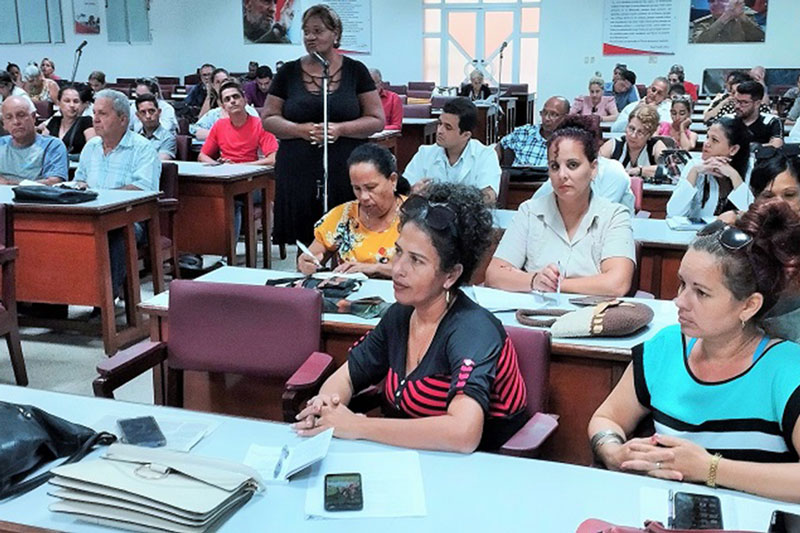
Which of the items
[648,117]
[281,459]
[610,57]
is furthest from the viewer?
[610,57]

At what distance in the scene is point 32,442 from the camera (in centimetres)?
162

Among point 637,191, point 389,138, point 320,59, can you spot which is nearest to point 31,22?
point 389,138

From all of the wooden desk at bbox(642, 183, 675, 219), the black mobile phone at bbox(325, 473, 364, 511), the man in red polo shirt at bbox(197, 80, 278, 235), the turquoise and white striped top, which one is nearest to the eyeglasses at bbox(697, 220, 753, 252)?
the turquoise and white striped top

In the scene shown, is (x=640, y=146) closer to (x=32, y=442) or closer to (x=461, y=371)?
(x=461, y=371)

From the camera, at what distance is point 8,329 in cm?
356

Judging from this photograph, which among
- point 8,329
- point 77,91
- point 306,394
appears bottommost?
point 8,329

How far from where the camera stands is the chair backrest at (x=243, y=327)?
2.40 metres

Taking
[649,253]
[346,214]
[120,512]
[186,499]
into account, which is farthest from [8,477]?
[649,253]

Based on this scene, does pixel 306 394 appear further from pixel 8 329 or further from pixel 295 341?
pixel 8 329

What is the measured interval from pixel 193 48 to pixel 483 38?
5320mm

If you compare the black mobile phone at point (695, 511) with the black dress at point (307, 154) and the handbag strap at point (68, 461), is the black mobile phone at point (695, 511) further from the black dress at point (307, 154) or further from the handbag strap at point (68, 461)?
the black dress at point (307, 154)

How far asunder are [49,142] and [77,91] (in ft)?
5.94

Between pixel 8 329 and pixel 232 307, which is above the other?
pixel 232 307

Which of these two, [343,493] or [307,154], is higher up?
[307,154]
